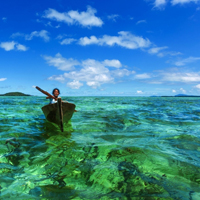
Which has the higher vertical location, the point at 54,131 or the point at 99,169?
the point at 54,131

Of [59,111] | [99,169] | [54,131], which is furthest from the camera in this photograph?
[54,131]

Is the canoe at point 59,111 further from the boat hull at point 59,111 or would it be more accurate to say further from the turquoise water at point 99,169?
the turquoise water at point 99,169

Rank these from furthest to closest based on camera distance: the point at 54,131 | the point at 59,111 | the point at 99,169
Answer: the point at 54,131 → the point at 59,111 → the point at 99,169

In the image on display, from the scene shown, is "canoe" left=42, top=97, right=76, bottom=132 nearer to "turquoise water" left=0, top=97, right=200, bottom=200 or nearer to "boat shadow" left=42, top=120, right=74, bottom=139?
"boat shadow" left=42, top=120, right=74, bottom=139

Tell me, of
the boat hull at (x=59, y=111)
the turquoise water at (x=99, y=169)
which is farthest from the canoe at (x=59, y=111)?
the turquoise water at (x=99, y=169)

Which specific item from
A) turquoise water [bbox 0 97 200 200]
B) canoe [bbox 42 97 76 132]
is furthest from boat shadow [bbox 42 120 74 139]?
turquoise water [bbox 0 97 200 200]

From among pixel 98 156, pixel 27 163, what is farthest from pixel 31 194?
pixel 98 156

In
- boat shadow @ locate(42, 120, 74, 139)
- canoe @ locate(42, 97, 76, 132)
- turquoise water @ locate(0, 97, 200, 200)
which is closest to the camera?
turquoise water @ locate(0, 97, 200, 200)

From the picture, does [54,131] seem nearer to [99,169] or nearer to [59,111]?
[59,111]

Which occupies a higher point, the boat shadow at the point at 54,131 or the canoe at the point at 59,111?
the canoe at the point at 59,111

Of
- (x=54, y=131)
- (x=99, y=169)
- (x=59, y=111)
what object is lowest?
(x=99, y=169)

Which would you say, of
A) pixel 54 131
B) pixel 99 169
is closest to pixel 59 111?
pixel 54 131

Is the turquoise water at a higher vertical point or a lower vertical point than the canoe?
lower

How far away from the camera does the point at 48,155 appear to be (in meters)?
5.62
